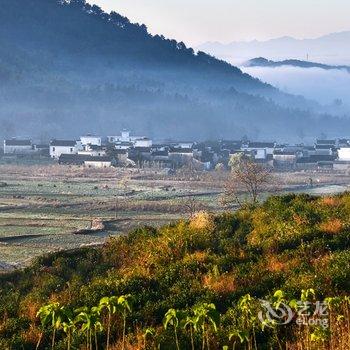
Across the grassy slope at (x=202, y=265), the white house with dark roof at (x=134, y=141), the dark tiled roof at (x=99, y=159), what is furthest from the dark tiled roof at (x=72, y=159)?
the grassy slope at (x=202, y=265)

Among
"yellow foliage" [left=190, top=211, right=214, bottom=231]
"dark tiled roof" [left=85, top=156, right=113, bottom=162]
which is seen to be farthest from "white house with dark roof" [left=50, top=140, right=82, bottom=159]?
"yellow foliage" [left=190, top=211, right=214, bottom=231]

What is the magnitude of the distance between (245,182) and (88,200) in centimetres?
1684

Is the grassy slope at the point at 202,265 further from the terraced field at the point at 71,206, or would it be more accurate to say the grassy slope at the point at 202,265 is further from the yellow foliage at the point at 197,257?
the terraced field at the point at 71,206

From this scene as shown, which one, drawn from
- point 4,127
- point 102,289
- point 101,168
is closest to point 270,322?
point 102,289

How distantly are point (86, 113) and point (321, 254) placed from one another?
589 feet

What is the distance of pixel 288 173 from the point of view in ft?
306

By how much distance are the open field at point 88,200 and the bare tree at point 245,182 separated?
5.48ft

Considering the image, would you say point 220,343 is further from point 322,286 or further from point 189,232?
point 189,232

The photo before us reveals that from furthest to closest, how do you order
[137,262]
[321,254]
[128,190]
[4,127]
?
[4,127]
[128,190]
[137,262]
[321,254]

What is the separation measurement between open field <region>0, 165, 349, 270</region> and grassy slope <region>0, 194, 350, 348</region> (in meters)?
11.6

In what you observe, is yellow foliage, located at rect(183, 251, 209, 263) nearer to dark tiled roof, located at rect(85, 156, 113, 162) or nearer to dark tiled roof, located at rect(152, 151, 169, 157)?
dark tiled roof, located at rect(85, 156, 113, 162)

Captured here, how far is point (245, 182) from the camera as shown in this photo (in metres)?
52.5

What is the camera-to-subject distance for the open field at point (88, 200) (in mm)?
39656

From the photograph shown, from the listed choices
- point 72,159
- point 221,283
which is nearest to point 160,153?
point 72,159
